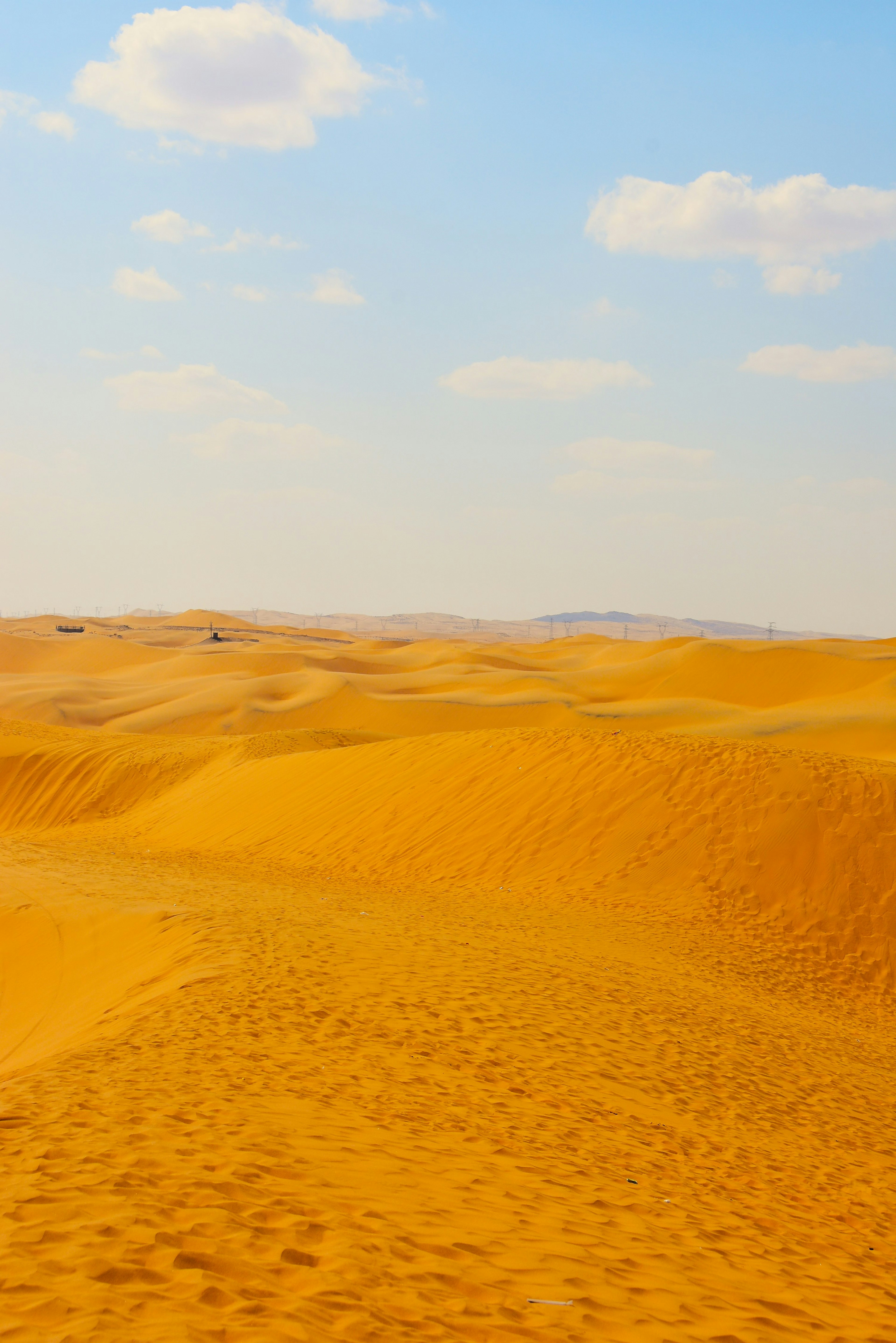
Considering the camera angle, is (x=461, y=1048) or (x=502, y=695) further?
(x=502, y=695)

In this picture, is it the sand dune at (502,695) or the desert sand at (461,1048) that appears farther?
the sand dune at (502,695)

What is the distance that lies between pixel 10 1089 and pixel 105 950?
200 inches

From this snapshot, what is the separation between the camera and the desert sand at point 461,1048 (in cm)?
370

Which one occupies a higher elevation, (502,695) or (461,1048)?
(502,695)

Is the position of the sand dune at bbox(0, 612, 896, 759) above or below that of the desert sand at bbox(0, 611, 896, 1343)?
above

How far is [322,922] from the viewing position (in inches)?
432

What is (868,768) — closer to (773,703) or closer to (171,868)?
(171,868)

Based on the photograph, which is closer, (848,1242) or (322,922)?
(848,1242)

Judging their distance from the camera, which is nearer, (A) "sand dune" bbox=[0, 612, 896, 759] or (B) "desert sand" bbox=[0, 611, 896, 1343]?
(B) "desert sand" bbox=[0, 611, 896, 1343]

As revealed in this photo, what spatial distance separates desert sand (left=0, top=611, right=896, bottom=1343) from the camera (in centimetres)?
370

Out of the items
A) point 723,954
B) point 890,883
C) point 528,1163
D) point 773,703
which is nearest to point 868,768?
point 890,883

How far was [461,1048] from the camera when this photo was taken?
700cm

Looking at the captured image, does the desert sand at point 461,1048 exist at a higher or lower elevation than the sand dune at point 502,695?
lower

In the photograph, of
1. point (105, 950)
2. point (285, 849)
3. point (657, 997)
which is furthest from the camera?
point (285, 849)
